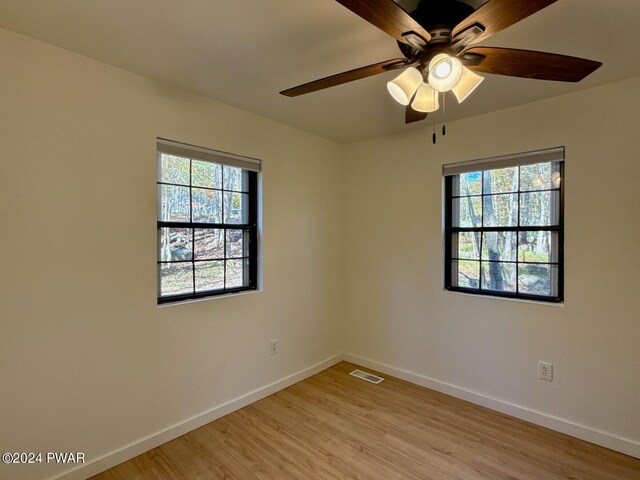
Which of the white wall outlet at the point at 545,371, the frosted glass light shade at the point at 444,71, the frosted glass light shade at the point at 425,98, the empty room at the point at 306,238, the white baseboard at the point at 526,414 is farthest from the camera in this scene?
the white wall outlet at the point at 545,371

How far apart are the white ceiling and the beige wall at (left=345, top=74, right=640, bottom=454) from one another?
371 millimetres

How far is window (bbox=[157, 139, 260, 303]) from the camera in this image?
232cm

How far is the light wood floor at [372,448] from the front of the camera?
1949 mm

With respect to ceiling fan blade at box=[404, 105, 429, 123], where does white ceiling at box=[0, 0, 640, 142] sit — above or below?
above

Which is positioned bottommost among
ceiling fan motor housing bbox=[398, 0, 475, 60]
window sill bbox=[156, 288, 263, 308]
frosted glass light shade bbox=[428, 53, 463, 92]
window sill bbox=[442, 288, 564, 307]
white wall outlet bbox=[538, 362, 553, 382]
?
white wall outlet bbox=[538, 362, 553, 382]

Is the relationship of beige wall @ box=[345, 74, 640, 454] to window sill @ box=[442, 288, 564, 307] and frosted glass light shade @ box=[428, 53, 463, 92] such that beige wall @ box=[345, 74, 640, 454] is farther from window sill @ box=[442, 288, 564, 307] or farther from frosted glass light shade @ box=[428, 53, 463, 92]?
frosted glass light shade @ box=[428, 53, 463, 92]

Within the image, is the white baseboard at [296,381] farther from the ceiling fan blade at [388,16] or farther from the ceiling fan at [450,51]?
the ceiling fan blade at [388,16]

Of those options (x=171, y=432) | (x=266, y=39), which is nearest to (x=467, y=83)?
(x=266, y=39)

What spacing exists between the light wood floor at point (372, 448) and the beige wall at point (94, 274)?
11.2 inches

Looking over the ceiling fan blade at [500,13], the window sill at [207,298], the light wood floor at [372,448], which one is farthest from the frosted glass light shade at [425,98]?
the light wood floor at [372,448]

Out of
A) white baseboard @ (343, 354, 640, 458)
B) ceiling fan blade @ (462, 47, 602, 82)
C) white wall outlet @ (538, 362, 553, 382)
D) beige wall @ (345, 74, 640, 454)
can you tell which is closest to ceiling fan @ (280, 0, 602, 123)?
ceiling fan blade @ (462, 47, 602, 82)

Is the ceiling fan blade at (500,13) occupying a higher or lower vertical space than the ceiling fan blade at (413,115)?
lower

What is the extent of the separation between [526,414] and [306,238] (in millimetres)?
2287

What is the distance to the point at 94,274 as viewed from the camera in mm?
1932
